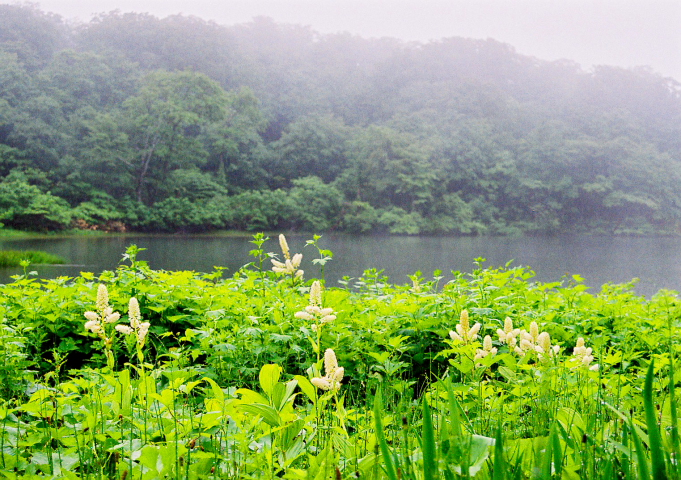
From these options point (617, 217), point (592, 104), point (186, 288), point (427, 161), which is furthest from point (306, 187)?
point (592, 104)

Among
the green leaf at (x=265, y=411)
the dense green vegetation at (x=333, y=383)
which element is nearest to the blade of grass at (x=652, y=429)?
the dense green vegetation at (x=333, y=383)

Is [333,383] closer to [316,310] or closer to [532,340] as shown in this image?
[316,310]

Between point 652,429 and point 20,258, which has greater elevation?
point 652,429

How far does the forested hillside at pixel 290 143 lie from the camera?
27.6m

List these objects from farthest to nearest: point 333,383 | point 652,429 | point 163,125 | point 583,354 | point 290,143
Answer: point 290,143
point 163,125
point 583,354
point 333,383
point 652,429

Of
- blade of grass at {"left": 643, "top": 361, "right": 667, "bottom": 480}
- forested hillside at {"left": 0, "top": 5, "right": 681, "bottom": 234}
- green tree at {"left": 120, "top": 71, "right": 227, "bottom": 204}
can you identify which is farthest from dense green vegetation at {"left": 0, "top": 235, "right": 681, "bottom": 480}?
green tree at {"left": 120, "top": 71, "right": 227, "bottom": 204}

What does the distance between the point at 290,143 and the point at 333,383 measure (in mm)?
35760

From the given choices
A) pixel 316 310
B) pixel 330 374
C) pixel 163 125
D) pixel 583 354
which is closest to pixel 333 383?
pixel 330 374

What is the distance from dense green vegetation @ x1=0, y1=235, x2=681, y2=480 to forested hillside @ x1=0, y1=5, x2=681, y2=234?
22.4 meters

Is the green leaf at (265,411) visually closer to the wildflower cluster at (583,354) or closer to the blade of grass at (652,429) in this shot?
the blade of grass at (652,429)

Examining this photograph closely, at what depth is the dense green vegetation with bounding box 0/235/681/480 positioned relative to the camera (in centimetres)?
93

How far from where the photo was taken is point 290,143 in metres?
36.1

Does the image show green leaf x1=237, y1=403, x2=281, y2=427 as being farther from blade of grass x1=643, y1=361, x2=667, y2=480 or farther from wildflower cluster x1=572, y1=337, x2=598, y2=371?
wildflower cluster x1=572, y1=337, x2=598, y2=371

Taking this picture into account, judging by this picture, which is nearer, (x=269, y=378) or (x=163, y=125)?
(x=269, y=378)
